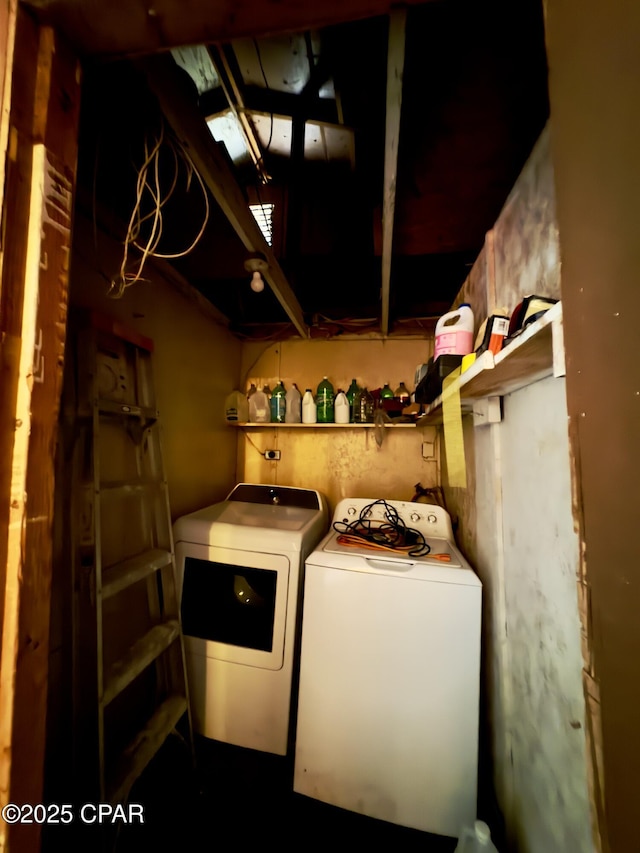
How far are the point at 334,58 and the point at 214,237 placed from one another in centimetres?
78

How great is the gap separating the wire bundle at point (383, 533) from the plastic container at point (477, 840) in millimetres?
715

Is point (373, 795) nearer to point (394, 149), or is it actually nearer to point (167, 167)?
point (394, 149)

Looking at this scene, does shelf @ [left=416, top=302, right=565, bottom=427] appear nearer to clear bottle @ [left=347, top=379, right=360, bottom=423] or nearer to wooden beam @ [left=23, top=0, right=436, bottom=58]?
wooden beam @ [left=23, top=0, right=436, bottom=58]

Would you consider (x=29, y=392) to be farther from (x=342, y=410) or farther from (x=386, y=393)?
(x=386, y=393)

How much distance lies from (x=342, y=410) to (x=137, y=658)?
1561mm

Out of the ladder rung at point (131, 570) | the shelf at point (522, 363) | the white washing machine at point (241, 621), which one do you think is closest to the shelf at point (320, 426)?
the white washing machine at point (241, 621)

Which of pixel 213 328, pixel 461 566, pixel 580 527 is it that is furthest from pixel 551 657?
pixel 213 328

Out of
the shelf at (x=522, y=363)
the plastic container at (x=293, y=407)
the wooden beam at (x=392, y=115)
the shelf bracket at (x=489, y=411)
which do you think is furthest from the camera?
the plastic container at (x=293, y=407)

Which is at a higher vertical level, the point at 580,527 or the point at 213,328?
the point at 213,328

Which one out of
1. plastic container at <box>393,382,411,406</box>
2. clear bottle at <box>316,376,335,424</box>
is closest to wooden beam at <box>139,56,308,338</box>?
clear bottle at <box>316,376,335,424</box>

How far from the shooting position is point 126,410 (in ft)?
3.67

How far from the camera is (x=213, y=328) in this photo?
201 cm

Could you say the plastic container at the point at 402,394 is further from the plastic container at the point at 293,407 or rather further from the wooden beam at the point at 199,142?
the wooden beam at the point at 199,142

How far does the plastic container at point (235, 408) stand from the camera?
2139 mm
